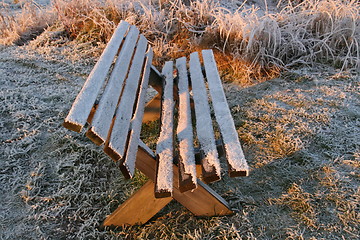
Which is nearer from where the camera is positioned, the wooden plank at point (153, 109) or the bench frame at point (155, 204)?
the bench frame at point (155, 204)

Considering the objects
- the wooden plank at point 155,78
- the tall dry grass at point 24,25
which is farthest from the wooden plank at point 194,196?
the tall dry grass at point 24,25

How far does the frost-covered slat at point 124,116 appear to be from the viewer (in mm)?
1203

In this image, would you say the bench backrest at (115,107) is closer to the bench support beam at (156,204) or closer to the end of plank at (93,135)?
the end of plank at (93,135)

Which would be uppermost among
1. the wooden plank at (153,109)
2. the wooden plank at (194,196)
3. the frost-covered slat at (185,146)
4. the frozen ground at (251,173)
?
the frost-covered slat at (185,146)

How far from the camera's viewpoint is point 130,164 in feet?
4.09

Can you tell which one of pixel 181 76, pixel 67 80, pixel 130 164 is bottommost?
pixel 67 80

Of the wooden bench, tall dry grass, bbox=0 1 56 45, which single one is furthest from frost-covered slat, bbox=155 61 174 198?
tall dry grass, bbox=0 1 56 45

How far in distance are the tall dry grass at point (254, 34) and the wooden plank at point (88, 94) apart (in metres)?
1.78

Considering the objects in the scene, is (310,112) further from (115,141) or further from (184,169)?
(115,141)

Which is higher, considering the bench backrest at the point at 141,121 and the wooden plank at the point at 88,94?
the wooden plank at the point at 88,94

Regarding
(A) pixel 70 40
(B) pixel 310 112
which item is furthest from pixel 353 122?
(A) pixel 70 40

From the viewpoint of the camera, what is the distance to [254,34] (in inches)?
132

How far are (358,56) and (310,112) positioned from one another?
3.66 ft

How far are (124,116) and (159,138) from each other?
0.20m
